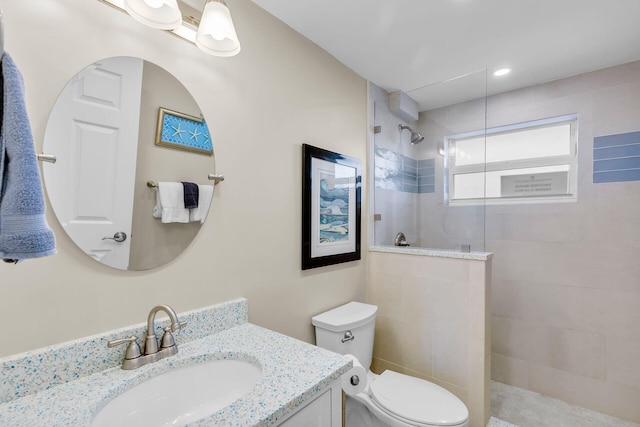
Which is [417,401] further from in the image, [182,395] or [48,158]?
[48,158]

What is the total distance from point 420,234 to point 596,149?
132cm

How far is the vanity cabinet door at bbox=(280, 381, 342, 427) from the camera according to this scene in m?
0.84

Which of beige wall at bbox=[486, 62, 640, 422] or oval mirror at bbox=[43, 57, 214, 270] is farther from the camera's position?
beige wall at bbox=[486, 62, 640, 422]

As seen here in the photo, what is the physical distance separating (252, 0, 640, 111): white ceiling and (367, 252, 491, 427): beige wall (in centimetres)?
130

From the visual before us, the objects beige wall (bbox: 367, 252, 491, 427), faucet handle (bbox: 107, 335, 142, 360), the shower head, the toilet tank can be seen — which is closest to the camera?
faucet handle (bbox: 107, 335, 142, 360)

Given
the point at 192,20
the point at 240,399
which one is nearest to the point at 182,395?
the point at 240,399

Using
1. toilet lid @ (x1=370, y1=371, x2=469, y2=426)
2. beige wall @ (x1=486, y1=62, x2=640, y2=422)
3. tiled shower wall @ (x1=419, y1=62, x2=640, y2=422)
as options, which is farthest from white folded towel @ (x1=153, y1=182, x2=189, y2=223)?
beige wall @ (x1=486, y1=62, x2=640, y2=422)

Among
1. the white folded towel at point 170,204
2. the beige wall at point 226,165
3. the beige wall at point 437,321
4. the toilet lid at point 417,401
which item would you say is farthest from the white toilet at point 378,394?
the white folded towel at point 170,204

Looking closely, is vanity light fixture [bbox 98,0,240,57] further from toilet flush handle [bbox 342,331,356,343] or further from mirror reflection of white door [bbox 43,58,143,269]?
toilet flush handle [bbox 342,331,356,343]

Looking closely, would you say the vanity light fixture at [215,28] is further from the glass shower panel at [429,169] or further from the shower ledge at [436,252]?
the shower ledge at [436,252]

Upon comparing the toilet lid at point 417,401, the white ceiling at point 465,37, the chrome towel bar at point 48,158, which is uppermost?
the white ceiling at point 465,37

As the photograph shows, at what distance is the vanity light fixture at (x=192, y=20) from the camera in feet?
3.04

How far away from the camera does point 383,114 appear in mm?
2373

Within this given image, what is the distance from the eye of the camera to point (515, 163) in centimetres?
244
